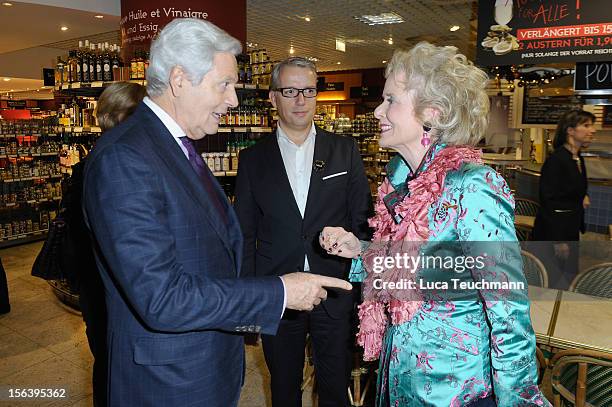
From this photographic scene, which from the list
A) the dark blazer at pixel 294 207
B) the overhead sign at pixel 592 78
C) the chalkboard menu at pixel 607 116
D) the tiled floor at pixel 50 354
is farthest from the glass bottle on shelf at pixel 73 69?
the chalkboard menu at pixel 607 116

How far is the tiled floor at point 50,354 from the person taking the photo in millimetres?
3336

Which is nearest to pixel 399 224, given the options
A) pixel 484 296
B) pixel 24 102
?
pixel 484 296

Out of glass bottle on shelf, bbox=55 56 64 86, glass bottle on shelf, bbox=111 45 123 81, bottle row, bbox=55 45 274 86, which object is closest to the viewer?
bottle row, bbox=55 45 274 86

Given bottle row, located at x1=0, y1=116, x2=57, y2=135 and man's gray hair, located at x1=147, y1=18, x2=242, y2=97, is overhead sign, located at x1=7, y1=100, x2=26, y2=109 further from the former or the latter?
man's gray hair, located at x1=147, y1=18, x2=242, y2=97

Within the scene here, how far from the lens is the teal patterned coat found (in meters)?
1.33

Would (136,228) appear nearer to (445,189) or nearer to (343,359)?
(445,189)

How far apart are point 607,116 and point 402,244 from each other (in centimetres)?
972

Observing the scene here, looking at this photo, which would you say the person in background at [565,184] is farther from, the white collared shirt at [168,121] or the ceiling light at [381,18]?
the ceiling light at [381,18]

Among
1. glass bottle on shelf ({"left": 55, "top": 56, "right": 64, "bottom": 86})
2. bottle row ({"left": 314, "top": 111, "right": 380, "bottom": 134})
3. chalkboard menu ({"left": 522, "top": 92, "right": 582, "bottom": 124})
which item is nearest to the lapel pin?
glass bottle on shelf ({"left": 55, "top": 56, "right": 64, "bottom": 86})

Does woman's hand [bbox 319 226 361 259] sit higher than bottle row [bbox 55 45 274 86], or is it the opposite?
bottle row [bbox 55 45 274 86]

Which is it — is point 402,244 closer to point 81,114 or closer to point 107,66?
point 107,66

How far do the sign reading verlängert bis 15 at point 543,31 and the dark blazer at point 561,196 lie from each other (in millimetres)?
988

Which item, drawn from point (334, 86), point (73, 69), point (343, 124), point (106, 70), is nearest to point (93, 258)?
point (106, 70)

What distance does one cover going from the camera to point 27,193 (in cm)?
797
